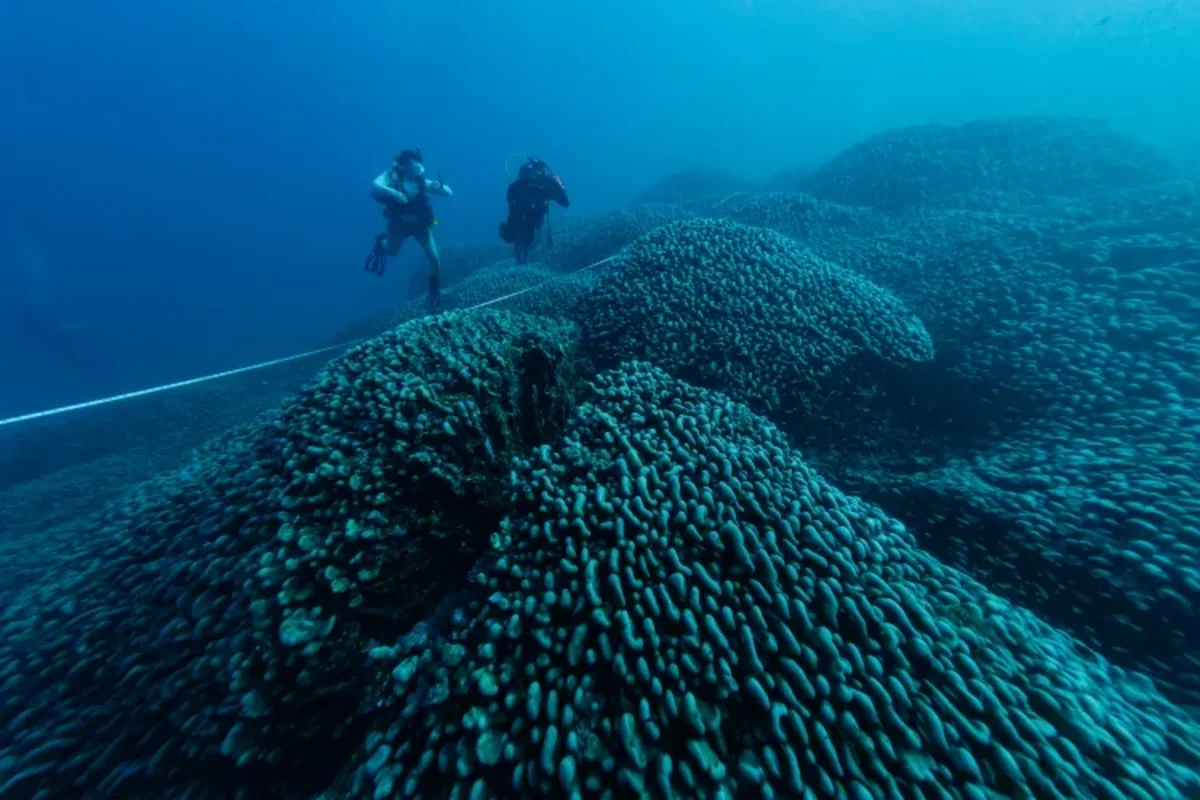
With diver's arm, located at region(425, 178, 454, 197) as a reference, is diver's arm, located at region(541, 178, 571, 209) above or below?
below

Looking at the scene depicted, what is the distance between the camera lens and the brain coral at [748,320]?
5500mm

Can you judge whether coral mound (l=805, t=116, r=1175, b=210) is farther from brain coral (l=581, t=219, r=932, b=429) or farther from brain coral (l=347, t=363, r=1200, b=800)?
brain coral (l=347, t=363, r=1200, b=800)

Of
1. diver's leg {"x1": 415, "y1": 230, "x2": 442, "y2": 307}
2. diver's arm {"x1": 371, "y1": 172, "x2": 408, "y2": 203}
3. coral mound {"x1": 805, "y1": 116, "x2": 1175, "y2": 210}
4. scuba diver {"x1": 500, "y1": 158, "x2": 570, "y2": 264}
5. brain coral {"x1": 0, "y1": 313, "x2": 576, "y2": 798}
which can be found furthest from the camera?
coral mound {"x1": 805, "y1": 116, "x2": 1175, "y2": 210}

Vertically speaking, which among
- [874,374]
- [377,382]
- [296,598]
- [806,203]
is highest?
[806,203]

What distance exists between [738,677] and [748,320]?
170 inches

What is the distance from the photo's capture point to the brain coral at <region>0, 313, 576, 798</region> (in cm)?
265

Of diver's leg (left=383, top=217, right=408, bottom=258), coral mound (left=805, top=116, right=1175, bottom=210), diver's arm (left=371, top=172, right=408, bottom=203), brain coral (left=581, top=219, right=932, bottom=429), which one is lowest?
brain coral (left=581, top=219, right=932, bottom=429)

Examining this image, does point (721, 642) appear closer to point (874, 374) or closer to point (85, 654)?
point (85, 654)

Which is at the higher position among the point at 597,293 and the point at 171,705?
the point at 597,293

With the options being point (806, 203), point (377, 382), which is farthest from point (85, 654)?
point (806, 203)

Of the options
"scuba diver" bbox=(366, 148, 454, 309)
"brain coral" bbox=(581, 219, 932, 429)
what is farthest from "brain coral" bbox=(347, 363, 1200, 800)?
"scuba diver" bbox=(366, 148, 454, 309)

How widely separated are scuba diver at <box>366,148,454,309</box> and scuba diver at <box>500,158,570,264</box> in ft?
4.89

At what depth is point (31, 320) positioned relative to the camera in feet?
132

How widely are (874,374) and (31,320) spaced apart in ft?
202
